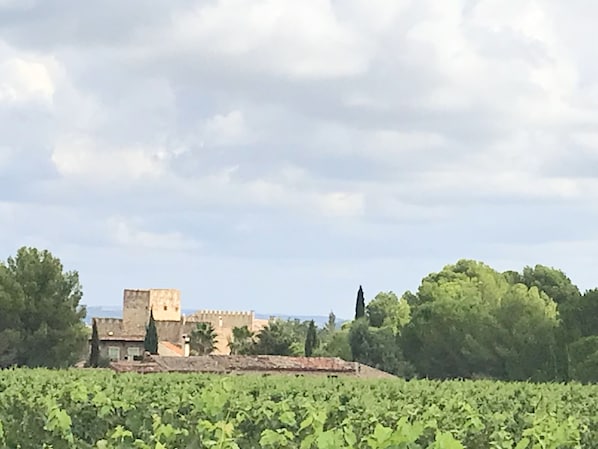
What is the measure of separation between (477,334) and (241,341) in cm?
2696

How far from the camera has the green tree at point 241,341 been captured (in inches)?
2995

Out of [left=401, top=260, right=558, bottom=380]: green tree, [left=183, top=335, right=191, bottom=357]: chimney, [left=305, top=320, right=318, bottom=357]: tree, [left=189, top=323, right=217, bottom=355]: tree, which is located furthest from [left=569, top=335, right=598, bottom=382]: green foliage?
[left=183, top=335, right=191, bottom=357]: chimney

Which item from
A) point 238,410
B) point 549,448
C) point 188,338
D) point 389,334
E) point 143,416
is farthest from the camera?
point 188,338

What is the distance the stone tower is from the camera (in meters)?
85.6

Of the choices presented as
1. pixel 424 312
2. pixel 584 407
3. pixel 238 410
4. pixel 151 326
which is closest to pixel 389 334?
pixel 424 312

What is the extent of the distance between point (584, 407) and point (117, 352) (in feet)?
199

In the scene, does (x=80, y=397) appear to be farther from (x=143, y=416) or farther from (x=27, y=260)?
(x=27, y=260)

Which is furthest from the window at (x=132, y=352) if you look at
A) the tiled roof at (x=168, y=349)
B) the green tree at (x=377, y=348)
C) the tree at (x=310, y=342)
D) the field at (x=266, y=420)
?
the field at (x=266, y=420)

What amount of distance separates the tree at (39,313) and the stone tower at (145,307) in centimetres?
2795

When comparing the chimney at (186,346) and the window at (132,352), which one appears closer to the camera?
the window at (132,352)

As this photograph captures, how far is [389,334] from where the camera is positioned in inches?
2576

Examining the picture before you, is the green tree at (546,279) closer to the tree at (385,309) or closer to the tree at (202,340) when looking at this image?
the tree at (385,309)

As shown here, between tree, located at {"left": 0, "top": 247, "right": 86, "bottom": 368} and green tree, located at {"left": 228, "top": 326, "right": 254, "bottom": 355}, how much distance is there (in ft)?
65.8

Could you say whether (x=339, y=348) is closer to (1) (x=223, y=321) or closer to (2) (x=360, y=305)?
(2) (x=360, y=305)
